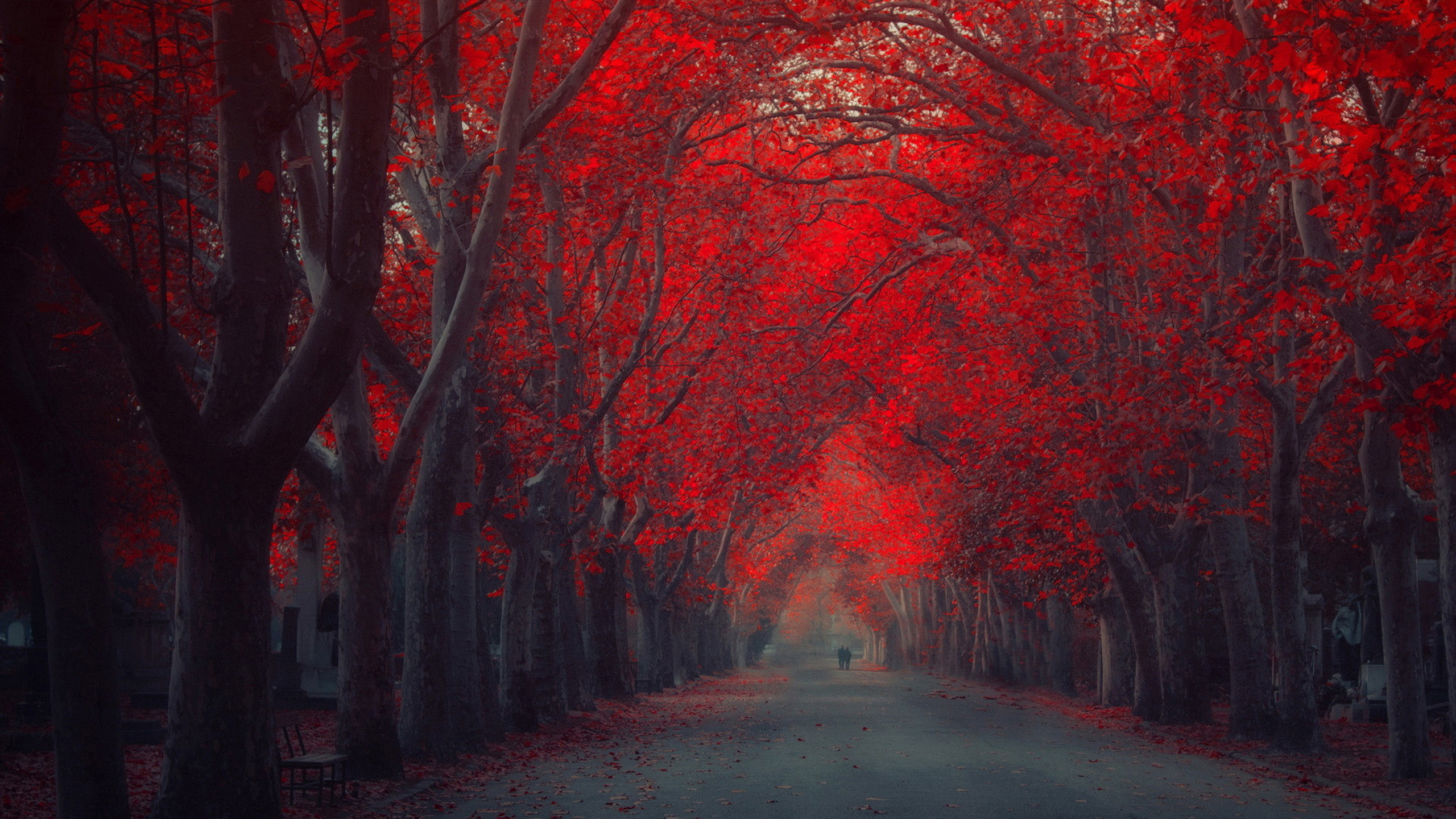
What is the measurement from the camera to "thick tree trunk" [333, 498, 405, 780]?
12.1 metres

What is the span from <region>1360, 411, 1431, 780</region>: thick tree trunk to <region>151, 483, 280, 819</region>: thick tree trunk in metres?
11.0

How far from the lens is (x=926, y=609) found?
6519 centimetres

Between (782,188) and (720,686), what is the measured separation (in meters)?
28.4

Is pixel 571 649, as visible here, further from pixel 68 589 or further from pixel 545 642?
pixel 68 589

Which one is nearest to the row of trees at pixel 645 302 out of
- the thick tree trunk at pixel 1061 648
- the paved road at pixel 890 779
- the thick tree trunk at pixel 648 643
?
the paved road at pixel 890 779

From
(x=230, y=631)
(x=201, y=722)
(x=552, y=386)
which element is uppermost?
(x=552, y=386)

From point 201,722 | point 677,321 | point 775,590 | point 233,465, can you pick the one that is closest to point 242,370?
point 233,465

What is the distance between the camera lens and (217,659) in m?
8.41

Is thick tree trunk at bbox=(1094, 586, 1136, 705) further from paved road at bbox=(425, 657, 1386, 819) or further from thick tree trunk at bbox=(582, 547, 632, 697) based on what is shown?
thick tree trunk at bbox=(582, 547, 632, 697)

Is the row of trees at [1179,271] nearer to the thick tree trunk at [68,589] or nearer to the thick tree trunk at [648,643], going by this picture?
the thick tree trunk at [68,589]

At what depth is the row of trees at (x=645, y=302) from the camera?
8.42 metres

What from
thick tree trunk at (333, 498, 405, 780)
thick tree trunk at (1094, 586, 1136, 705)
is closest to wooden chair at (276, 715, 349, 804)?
thick tree trunk at (333, 498, 405, 780)

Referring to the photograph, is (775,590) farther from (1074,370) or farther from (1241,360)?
(1241,360)

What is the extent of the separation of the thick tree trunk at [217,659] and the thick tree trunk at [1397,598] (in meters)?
11.0
